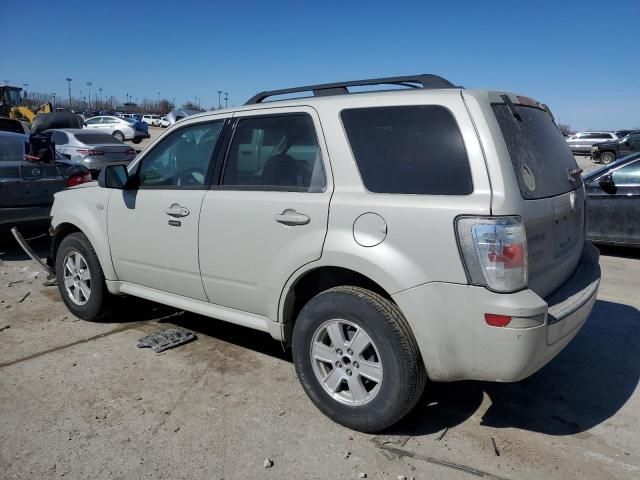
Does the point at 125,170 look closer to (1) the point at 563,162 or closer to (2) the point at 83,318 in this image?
(2) the point at 83,318

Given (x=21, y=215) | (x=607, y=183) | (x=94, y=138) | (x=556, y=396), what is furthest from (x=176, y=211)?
(x=94, y=138)

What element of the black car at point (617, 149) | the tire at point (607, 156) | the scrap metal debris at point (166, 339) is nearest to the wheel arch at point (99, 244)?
the scrap metal debris at point (166, 339)

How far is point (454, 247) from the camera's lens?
8.75 feet

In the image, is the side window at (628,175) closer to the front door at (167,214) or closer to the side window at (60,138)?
the front door at (167,214)

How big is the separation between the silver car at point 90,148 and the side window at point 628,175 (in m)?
11.4

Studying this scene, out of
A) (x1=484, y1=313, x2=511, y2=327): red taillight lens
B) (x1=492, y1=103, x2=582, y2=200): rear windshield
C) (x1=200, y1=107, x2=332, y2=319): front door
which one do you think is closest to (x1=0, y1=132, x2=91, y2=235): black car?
(x1=200, y1=107, x2=332, y2=319): front door

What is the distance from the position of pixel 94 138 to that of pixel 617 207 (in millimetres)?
12966

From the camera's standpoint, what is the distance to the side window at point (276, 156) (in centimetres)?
335

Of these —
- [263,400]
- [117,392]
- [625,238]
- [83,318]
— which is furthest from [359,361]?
[625,238]

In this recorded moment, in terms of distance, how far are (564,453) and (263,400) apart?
1.79 meters

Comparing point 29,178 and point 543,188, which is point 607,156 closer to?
point 29,178

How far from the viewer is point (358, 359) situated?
3.06m

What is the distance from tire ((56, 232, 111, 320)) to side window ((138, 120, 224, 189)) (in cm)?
91

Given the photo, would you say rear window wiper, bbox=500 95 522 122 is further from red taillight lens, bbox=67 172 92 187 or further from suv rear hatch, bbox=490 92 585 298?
red taillight lens, bbox=67 172 92 187
